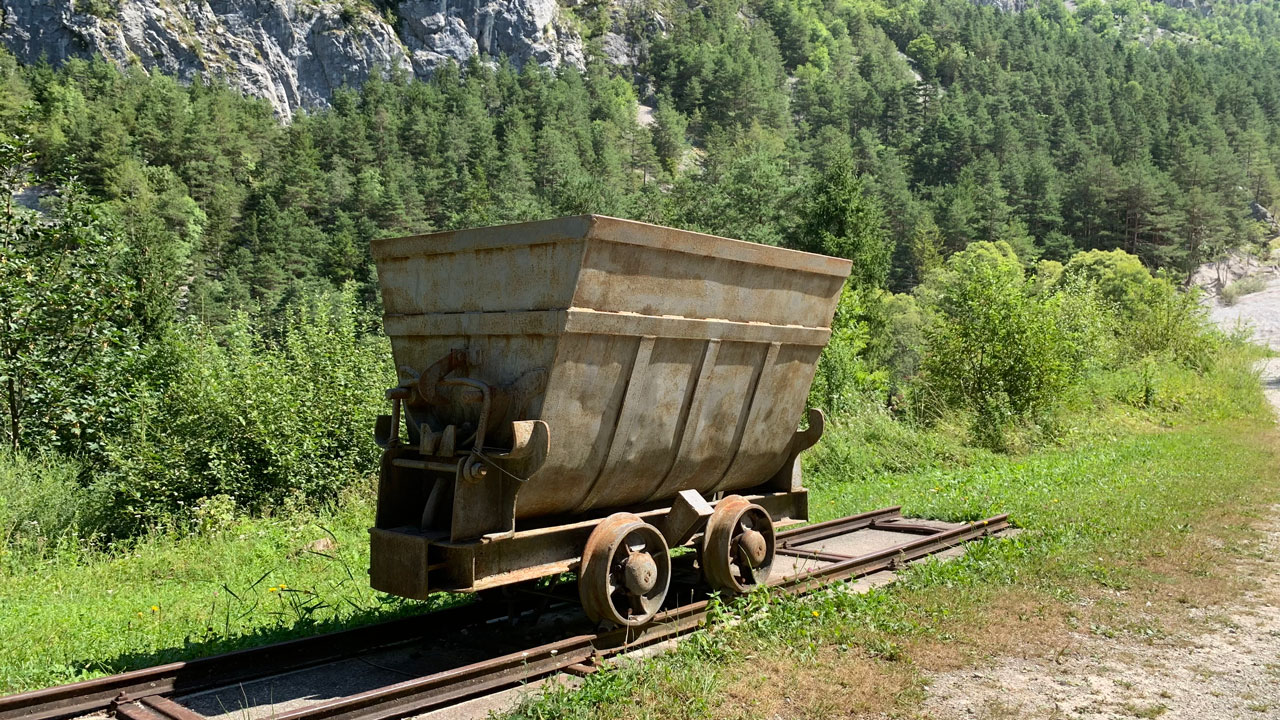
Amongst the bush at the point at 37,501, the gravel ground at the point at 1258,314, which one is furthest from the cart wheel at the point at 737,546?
the gravel ground at the point at 1258,314

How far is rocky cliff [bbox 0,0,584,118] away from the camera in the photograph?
11781cm

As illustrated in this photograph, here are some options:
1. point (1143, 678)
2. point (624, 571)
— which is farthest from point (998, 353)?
point (624, 571)

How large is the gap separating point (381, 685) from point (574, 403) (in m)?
1.94

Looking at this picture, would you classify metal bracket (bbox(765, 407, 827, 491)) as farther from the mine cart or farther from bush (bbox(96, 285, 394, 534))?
bush (bbox(96, 285, 394, 534))

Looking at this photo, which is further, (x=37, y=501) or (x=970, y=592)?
(x=37, y=501)

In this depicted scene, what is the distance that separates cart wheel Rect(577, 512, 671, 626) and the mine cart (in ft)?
0.04

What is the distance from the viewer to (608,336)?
18.3 feet

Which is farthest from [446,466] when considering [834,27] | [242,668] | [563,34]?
[834,27]

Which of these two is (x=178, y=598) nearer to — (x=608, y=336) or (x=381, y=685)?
(x=381, y=685)

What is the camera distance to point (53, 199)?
1507 cm

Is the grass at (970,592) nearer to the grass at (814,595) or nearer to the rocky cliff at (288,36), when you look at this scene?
the grass at (814,595)

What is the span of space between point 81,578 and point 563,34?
166m

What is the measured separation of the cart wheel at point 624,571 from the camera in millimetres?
5633

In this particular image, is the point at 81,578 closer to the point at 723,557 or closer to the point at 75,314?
the point at 723,557
